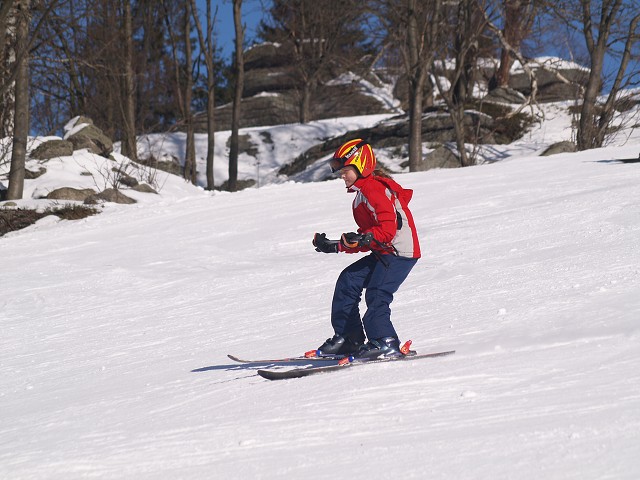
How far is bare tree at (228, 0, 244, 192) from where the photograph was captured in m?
25.9

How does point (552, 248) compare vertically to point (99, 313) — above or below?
above

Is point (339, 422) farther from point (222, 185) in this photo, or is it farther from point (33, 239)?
point (222, 185)

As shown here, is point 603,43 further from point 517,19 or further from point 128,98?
point 128,98

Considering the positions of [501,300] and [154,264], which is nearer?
[501,300]

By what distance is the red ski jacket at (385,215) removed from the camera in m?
5.29

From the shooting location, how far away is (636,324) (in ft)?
17.8

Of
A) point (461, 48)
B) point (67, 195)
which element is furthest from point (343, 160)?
point (461, 48)

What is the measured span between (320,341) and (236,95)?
67.7ft

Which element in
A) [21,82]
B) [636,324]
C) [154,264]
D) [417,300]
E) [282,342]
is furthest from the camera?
[21,82]

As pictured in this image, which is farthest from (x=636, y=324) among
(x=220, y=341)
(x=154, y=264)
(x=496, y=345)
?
(x=154, y=264)

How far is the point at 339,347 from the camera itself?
568cm

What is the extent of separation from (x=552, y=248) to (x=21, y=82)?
13695 mm

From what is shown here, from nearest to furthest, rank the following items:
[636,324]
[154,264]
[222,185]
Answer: [636,324]
[154,264]
[222,185]

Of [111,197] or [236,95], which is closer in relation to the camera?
[111,197]
